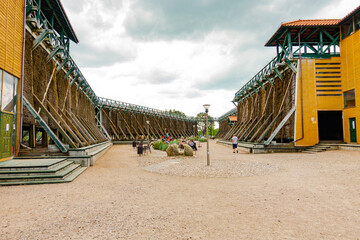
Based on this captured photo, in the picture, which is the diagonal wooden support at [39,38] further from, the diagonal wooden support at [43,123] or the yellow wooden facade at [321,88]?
the yellow wooden facade at [321,88]

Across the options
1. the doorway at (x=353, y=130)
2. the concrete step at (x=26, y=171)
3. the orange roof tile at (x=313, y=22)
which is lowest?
the concrete step at (x=26, y=171)

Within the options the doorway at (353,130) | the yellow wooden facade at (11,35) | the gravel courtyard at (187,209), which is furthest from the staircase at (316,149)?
the yellow wooden facade at (11,35)

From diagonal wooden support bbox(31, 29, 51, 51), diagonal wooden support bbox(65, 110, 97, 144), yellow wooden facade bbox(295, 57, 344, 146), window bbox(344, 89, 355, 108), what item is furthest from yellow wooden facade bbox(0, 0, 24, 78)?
window bbox(344, 89, 355, 108)

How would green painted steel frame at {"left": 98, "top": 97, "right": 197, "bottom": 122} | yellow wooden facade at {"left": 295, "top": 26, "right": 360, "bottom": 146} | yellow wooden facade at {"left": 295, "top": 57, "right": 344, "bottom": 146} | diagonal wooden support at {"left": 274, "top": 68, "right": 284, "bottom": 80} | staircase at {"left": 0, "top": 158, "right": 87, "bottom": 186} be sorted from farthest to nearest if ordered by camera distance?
green painted steel frame at {"left": 98, "top": 97, "right": 197, "bottom": 122} → diagonal wooden support at {"left": 274, "top": 68, "right": 284, "bottom": 80} → yellow wooden facade at {"left": 295, "top": 57, "right": 344, "bottom": 146} → yellow wooden facade at {"left": 295, "top": 26, "right": 360, "bottom": 146} → staircase at {"left": 0, "top": 158, "right": 87, "bottom": 186}

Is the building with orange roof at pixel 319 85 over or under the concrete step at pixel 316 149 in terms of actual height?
over

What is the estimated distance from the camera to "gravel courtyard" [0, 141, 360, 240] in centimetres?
321

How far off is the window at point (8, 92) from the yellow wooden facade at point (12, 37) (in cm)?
21

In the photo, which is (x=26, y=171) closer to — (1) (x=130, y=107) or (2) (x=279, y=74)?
(2) (x=279, y=74)

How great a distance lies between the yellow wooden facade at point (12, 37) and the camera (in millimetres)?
8023

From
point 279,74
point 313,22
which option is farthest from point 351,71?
point 313,22

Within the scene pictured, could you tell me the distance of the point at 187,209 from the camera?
13.8ft

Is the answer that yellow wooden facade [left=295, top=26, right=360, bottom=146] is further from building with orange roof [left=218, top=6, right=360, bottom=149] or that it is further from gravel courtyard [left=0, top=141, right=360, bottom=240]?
gravel courtyard [left=0, top=141, right=360, bottom=240]

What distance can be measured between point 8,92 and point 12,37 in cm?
232

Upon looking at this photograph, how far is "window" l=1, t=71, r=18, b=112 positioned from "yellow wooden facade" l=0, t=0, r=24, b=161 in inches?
Answer: 8.4
